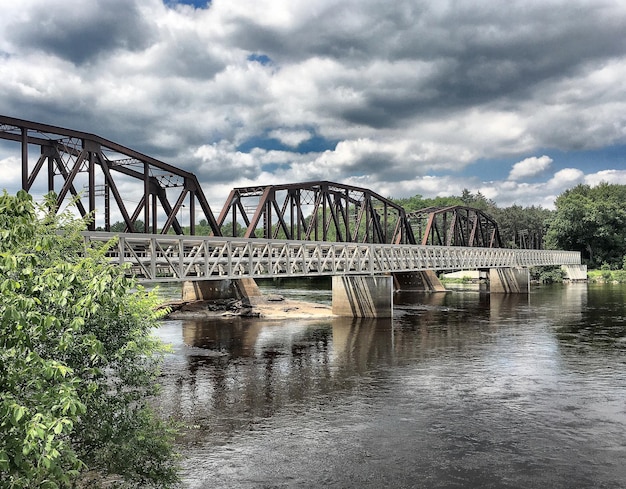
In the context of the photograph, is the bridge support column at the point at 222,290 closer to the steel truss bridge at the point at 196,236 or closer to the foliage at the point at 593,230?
the steel truss bridge at the point at 196,236

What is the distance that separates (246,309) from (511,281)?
4968 centimetres

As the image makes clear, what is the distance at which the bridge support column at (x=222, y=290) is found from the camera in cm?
5219

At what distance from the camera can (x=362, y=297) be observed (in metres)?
47.5

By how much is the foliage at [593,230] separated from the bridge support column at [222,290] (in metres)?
93.7

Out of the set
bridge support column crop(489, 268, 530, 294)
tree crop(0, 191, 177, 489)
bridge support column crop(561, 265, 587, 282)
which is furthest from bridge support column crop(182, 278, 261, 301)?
bridge support column crop(561, 265, 587, 282)

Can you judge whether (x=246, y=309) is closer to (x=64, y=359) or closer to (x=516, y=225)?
(x=64, y=359)

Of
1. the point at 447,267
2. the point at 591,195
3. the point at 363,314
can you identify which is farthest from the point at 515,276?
the point at 591,195

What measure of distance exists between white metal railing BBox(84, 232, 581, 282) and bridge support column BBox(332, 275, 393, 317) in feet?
4.33

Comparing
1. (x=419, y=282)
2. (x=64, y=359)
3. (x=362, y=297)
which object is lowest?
(x=419, y=282)

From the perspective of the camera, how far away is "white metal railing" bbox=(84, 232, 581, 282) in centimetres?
2967

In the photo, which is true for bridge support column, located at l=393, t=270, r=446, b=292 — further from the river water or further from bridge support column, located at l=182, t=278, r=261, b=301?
the river water

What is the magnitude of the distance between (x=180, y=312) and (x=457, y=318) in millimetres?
24701

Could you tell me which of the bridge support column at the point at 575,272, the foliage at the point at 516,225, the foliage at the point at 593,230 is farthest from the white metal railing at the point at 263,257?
the foliage at the point at 516,225

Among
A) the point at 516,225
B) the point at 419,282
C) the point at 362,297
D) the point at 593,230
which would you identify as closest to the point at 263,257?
the point at 362,297
